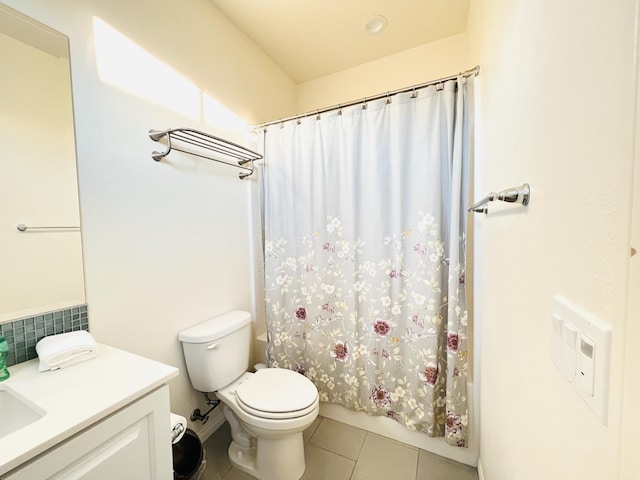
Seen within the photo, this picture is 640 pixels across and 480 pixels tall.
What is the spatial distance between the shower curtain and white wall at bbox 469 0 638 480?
36 cm

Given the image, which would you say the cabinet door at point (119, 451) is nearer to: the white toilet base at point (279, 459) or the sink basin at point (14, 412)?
the sink basin at point (14, 412)

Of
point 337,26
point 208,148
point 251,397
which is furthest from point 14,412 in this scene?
point 337,26

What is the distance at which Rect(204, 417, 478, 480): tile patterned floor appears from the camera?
4.34 ft

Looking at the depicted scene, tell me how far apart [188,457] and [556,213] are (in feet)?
5.61

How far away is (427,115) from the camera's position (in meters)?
1.34

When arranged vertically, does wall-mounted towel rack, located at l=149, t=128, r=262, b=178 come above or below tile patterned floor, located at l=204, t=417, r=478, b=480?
above

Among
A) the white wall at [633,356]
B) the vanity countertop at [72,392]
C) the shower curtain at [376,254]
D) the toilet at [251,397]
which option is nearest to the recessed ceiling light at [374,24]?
the shower curtain at [376,254]

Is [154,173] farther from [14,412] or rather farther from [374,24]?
[374,24]

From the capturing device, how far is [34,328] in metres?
0.91

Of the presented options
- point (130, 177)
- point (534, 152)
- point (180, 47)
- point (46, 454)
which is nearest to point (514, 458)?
point (534, 152)

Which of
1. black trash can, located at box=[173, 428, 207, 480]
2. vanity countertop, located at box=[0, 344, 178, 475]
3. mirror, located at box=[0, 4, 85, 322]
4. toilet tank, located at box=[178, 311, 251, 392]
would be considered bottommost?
black trash can, located at box=[173, 428, 207, 480]

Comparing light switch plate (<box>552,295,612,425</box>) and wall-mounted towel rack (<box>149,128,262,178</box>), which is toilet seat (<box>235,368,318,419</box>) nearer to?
light switch plate (<box>552,295,612,425</box>)

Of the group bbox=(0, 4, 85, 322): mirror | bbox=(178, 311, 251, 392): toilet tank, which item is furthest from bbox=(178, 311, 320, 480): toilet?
bbox=(0, 4, 85, 322): mirror

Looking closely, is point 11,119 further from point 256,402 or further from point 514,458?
point 514,458
